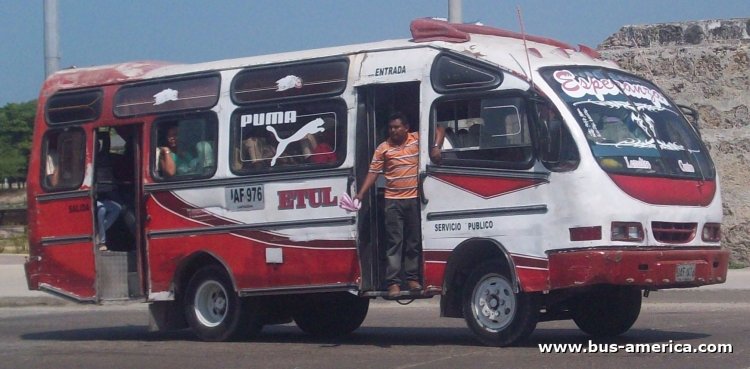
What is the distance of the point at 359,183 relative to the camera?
11352mm

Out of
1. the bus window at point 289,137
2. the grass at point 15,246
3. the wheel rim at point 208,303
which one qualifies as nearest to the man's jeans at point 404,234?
the bus window at point 289,137

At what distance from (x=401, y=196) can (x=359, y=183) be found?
0.60 metres

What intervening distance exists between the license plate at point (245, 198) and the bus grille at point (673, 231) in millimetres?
4067

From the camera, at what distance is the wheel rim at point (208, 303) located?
41.7ft

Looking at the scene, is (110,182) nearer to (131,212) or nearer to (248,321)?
(131,212)

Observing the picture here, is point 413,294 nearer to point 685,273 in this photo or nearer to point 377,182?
point 377,182

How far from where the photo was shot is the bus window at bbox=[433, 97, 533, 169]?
1026 centimetres

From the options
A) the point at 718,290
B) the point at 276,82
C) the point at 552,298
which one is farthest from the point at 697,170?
the point at 718,290

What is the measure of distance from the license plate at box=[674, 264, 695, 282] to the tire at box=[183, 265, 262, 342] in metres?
4.61

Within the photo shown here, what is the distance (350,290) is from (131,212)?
338cm

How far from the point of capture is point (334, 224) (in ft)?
37.7

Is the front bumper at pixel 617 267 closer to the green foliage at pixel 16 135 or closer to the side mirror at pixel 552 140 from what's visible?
the side mirror at pixel 552 140

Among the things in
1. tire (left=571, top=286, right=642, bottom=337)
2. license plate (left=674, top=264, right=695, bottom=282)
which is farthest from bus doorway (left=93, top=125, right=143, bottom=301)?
license plate (left=674, top=264, right=695, bottom=282)

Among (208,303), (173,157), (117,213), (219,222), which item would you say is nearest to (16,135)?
(117,213)
